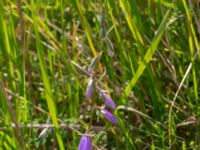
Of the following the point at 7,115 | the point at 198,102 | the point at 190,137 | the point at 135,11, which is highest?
the point at 135,11

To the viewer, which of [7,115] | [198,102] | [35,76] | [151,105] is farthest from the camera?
[35,76]

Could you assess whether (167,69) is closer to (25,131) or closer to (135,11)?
(135,11)

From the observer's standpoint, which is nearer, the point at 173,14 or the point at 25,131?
the point at 25,131

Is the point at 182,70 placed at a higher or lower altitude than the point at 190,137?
higher

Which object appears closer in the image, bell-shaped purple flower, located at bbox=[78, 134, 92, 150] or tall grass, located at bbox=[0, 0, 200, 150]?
bell-shaped purple flower, located at bbox=[78, 134, 92, 150]

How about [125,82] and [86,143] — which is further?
[125,82]

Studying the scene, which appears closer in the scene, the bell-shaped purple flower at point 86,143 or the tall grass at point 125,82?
the bell-shaped purple flower at point 86,143

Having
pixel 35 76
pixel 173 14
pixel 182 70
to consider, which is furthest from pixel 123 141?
pixel 35 76

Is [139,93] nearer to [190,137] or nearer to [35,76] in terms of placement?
[190,137]

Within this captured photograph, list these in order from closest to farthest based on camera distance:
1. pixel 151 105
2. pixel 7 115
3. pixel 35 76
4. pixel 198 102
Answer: pixel 7 115 < pixel 198 102 < pixel 151 105 < pixel 35 76
